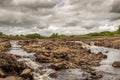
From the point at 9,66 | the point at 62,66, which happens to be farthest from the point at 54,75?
the point at 9,66

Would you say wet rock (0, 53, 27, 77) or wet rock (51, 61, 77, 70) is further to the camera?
wet rock (51, 61, 77, 70)

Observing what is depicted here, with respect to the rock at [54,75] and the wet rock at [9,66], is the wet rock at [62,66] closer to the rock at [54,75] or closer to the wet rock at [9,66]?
the rock at [54,75]

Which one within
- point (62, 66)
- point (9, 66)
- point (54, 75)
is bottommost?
point (54, 75)

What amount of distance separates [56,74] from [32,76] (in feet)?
12.9

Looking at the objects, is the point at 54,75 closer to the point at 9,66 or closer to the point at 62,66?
the point at 62,66

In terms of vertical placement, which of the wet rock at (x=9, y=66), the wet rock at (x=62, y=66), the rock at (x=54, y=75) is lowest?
the rock at (x=54, y=75)

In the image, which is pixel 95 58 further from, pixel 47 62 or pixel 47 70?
pixel 47 70

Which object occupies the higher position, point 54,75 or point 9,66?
point 9,66

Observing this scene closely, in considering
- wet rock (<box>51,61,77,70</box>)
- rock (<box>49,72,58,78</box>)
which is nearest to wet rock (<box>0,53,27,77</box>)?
rock (<box>49,72,58,78</box>)

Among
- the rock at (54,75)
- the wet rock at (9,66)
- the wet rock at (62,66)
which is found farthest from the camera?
the wet rock at (62,66)

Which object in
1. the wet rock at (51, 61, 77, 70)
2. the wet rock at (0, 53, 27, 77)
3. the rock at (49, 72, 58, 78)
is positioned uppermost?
the wet rock at (0, 53, 27, 77)

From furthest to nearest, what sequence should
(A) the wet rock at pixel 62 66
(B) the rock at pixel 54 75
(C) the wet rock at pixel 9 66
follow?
(A) the wet rock at pixel 62 66 < (B) the rock at pixel 54 75 < (C) the wet rock at pixel 9 66

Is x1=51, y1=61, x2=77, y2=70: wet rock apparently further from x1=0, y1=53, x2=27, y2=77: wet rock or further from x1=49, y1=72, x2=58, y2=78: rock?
x1=0, y1=53, x2=27, y2=77: wet rock

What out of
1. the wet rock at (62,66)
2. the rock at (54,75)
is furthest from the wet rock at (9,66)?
the wet rock at (62,66)
